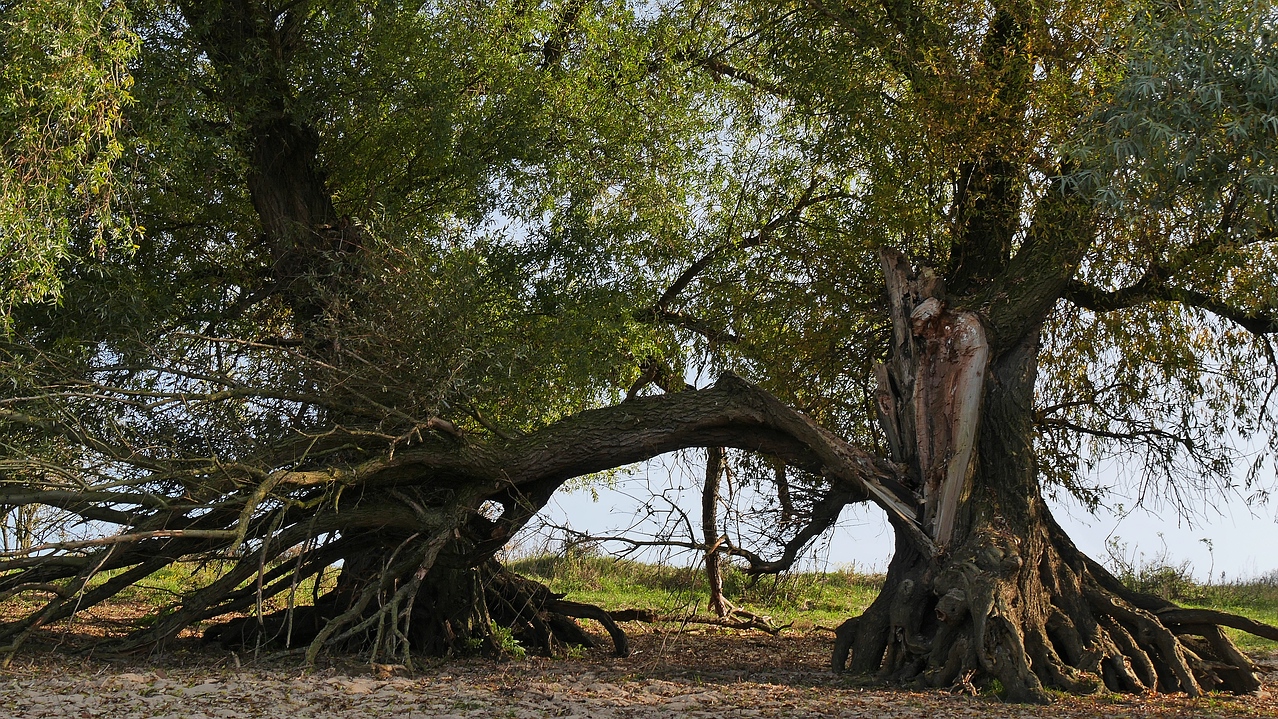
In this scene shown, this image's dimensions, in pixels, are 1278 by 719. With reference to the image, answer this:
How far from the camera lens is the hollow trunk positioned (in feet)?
28.8

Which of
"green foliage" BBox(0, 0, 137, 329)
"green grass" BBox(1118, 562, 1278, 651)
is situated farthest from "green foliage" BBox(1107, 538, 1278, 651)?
"green foliage" BBox(0, 0, 137, 329)

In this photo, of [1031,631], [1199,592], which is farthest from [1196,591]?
[1031,631]

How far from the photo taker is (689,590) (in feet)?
47.0

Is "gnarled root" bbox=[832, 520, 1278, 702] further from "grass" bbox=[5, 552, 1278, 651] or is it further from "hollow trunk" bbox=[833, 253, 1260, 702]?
"grass" bbox=[5, 552, 1278, 651]

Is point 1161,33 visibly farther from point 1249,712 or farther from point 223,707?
point 223,707

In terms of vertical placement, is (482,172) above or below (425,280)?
above

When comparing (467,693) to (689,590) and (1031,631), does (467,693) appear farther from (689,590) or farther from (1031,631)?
(689,590)

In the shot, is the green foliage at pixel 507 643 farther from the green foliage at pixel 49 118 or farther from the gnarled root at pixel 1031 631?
the green foliage at pixel 49 118

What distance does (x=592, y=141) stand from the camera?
12.8 metres

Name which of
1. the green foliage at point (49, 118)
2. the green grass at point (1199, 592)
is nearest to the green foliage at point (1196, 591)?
the green grass at point (1199, 592)

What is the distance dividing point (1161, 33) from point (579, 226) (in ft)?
21.0

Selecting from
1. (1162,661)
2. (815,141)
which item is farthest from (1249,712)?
(815,141)

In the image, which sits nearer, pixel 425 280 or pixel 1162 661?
pixel 1162 661

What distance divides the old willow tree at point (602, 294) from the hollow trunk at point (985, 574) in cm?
4
